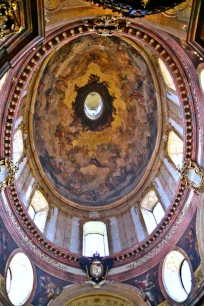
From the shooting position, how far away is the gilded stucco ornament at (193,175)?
12.2 m

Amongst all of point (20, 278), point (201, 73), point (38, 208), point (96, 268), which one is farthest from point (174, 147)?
point (20, 278)

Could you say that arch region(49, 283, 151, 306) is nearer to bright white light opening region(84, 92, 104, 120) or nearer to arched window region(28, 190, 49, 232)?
arched window region(28, 190, 49, 232)

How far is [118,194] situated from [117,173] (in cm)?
173

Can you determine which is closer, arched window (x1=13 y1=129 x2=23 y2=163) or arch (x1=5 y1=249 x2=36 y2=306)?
arch (x1=5 y1=249 x2=36 y2=306)

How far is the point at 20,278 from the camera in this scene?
528 inches

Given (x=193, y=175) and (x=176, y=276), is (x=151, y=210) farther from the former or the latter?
(x=193, y=175)

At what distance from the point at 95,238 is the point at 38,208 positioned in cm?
351

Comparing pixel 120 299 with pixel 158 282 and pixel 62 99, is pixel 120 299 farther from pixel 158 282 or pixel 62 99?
pixel 62 99

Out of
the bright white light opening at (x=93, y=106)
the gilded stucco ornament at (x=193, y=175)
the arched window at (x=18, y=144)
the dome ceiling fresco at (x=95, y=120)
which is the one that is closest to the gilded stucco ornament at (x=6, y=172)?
the arched window at (x=18, y=144)

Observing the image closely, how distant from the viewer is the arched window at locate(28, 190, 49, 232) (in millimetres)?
17141

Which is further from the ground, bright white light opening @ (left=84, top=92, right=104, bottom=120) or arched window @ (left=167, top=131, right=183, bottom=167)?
bright white light opening @ (left=84, top=92, right=104, bottom=120)

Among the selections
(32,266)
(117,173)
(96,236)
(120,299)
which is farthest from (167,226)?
(117,173)

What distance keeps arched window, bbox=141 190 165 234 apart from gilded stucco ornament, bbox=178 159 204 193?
4.04 m

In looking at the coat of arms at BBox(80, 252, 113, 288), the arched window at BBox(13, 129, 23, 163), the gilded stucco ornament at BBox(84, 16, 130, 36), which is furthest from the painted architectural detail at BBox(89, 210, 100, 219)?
the gilded stucco ornament at BBox(84, 16, 130, 36)
